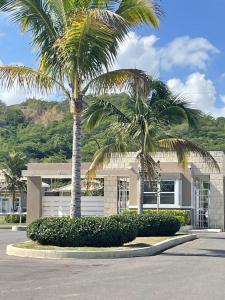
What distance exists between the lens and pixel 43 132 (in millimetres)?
75812

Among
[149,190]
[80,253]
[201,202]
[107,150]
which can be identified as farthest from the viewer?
[201,202]

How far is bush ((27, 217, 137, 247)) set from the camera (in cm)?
1662

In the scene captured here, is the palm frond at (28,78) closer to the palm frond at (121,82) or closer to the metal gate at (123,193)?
the palm frond at (121,82)

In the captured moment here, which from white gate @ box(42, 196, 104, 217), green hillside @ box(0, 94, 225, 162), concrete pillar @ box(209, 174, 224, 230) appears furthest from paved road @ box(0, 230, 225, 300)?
green hillside @ box(0, 94, 225, 162)

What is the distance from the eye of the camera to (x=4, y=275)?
39.1 ft

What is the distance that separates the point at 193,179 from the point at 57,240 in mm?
20622

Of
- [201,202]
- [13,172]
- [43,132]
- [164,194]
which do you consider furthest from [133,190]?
[43,132]

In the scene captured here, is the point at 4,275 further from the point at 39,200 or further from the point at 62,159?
the point at 62,159

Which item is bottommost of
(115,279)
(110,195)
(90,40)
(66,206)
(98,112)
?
(115,279)

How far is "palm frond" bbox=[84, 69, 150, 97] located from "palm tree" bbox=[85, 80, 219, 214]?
4.38 metres

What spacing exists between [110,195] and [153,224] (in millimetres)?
14083

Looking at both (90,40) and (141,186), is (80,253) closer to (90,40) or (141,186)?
(90,40)

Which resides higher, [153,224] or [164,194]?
[164,194]

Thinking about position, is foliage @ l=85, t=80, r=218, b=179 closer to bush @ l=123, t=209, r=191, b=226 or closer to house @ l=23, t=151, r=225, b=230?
bush @ l=123, t=209, r=191, b=226
